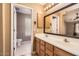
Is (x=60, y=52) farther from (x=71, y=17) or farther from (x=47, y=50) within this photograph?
(x=71, y=17)

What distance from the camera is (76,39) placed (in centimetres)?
163

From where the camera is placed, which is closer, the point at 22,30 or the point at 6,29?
the point at 6,29

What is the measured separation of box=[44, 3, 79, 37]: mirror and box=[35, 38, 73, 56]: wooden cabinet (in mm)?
337

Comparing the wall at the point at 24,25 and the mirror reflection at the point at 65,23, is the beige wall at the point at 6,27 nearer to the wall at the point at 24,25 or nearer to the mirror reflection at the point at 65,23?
the wall at the point at 24,25

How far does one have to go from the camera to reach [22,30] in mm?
1721

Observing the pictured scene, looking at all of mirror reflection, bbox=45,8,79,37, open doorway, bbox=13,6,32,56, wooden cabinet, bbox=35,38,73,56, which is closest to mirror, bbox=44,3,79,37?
mirror reflection, bbox=45,8,79,37

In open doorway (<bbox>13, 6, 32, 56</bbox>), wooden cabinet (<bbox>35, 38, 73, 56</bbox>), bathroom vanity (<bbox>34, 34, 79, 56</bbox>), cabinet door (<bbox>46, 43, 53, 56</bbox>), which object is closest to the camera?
bathroom vanity (<bbox>34, 34, 79, 56</bbox>)

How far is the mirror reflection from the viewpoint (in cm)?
164

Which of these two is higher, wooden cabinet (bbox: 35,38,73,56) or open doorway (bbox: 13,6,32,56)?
open doorway (bbox: 13,6,32,56)

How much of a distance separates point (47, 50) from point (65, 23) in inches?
24.7

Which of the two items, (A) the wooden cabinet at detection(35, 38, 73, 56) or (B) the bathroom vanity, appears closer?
(B) the bathroom vanity

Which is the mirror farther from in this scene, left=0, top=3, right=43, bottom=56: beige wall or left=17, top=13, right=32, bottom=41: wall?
left=0, top=3, right=43, bottom=56: beige wall

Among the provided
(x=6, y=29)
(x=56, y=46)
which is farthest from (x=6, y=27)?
(x=56, y=46)

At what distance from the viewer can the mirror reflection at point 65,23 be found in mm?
1645
